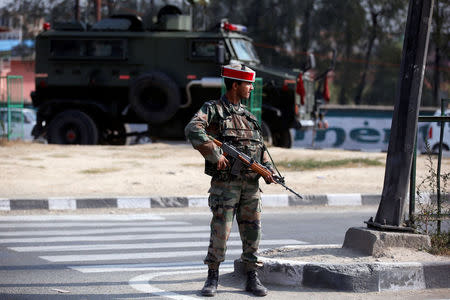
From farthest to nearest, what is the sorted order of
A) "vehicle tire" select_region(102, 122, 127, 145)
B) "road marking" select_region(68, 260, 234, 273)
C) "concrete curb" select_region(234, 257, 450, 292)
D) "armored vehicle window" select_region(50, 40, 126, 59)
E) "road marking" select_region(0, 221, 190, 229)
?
"vehicle tire" select_region(102, 122, 127, 145) → "armored vehicle window" select_region(50, 40, 126, 59) → "road marking" select_region(0, 221, 190, 229) → "road marking" select_region(68, 260, 234, 273) → "concrete curb" select_region(234, 257, 450, 292)

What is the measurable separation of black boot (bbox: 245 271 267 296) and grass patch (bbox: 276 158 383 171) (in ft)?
28.0

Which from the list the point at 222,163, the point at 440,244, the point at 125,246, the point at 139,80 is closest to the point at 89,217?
the point at 125,246

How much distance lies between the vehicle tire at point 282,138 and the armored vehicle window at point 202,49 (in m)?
2.31

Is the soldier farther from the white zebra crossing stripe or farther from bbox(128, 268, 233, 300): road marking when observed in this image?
the white zebra crossing stripe

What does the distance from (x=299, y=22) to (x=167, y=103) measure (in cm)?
1560

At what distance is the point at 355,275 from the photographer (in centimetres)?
538

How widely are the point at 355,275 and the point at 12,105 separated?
1518 cm

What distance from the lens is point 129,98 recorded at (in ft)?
57.8

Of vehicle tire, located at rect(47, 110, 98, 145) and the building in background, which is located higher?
the building in background

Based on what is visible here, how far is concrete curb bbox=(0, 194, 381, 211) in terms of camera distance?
1050cm

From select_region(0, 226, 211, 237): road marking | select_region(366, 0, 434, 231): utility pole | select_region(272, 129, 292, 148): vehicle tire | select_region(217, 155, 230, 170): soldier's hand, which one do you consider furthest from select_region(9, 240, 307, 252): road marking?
select_region(272, 129, 292, 148): vehicle tire

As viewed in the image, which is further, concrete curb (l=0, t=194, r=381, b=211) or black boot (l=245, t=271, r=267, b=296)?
concrete curb (l=0, t=194, r=381, b=211)

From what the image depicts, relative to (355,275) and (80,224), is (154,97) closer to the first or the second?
(80,224)

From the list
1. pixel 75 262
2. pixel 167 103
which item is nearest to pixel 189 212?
pixel 75 262
